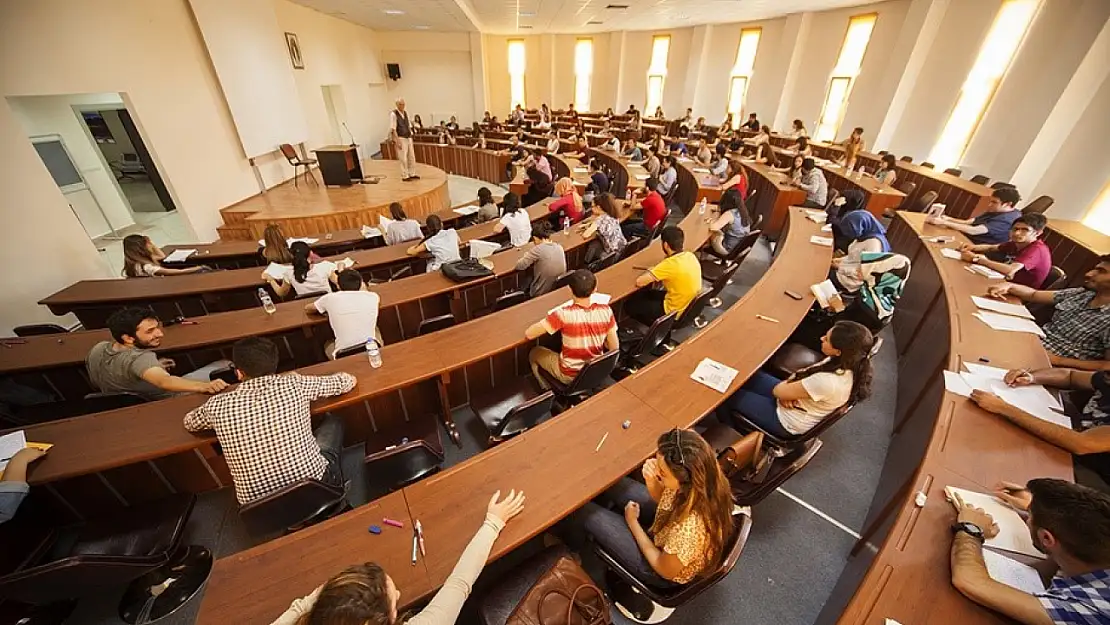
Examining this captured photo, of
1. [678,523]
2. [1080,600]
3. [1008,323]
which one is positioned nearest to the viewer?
[1080,600]

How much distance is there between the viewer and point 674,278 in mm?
3629

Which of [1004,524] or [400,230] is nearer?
[1004,524]

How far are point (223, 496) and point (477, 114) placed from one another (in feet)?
62.0

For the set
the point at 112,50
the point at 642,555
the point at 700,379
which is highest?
the point at 112,50

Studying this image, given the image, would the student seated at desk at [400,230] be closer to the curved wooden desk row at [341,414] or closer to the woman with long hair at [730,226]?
the curved wooden desk row at [341,414]

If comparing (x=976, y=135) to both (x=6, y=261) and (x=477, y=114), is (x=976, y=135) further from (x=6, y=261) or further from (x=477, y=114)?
(x=477, y=114)

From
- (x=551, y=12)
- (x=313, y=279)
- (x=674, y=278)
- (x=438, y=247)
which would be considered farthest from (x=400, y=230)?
(x=551, y=12)

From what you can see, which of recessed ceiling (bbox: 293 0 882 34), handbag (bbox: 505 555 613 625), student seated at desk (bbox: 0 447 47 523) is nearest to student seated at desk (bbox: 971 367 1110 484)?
handbag (bbox: 505 555 613 625)

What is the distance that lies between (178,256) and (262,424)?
470cm

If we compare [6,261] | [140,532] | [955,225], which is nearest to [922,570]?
[140,532]

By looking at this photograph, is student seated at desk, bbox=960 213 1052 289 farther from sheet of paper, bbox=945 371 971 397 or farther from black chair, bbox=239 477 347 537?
black chair, bbox=239 477 347 537

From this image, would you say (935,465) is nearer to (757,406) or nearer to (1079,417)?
(757,406)

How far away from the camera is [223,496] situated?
294 centimetres

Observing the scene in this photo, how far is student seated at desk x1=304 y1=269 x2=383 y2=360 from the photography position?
3.10 meters
